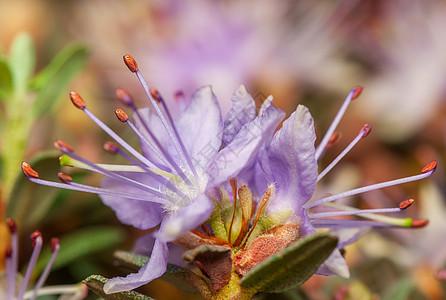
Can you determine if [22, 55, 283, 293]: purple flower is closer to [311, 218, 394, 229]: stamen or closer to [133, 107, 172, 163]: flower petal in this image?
[133, 107, 172, 163]: flower petal

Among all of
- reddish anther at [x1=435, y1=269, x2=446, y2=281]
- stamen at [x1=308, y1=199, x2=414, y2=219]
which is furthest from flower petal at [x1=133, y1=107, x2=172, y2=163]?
reddish anther at [x1=435, y1=269, x2=446, y2=281]

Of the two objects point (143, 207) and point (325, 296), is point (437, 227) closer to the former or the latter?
point (325, 296)

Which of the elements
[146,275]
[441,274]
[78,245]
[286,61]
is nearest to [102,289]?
[146,275]

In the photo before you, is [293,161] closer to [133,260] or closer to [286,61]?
[133,260]

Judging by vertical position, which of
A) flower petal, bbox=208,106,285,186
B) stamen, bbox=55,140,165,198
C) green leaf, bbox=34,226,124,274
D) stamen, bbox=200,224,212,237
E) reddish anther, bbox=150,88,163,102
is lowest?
green leaf, bbox=34,226,124,274

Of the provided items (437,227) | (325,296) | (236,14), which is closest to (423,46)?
(236,14)

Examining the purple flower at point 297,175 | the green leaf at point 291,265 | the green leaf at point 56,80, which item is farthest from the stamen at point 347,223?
the green leaf at point 56,80

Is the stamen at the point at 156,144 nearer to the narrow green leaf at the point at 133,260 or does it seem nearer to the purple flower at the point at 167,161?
the purple flower at the point at 167,161
